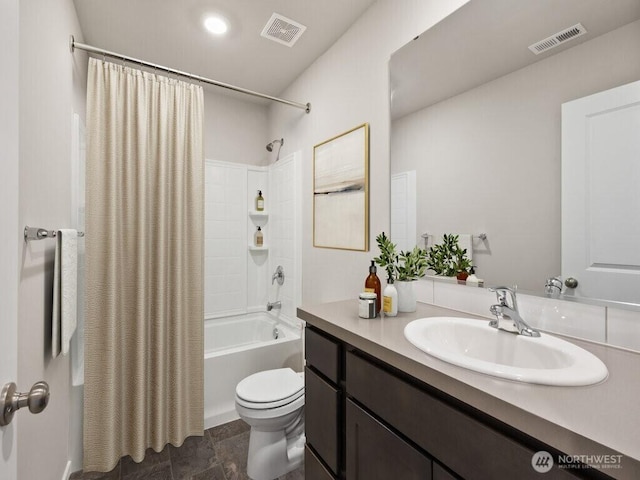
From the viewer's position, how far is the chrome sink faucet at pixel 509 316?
98cm

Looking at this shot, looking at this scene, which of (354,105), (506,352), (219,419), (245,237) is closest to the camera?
(506,352)

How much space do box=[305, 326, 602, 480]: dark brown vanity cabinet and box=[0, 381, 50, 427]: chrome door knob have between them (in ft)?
2.60

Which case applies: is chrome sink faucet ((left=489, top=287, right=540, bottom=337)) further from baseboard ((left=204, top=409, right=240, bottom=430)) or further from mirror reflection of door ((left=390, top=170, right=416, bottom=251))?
baseboard ((left=204, top=409, right=240, bottom=430))

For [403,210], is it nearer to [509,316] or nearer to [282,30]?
[509,316]

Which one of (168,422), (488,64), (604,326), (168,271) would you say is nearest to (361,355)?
(604,326)

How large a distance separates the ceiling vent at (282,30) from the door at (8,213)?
5.21 ft

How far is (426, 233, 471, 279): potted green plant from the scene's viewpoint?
51.4 inches

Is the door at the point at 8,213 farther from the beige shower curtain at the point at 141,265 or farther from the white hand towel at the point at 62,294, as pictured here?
the beige shower curtain at the point at 141,265

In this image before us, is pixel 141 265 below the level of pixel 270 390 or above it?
above

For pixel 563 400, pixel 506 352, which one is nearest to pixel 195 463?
pixel 506 352

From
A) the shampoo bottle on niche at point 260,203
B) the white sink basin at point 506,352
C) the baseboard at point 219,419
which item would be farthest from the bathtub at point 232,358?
the white sink basin at point 506,352

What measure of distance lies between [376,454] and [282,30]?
7.45 feet

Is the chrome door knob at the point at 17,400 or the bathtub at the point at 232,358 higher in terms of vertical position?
the chrome door knob at the point at 17,400

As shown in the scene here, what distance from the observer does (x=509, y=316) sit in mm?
1012
